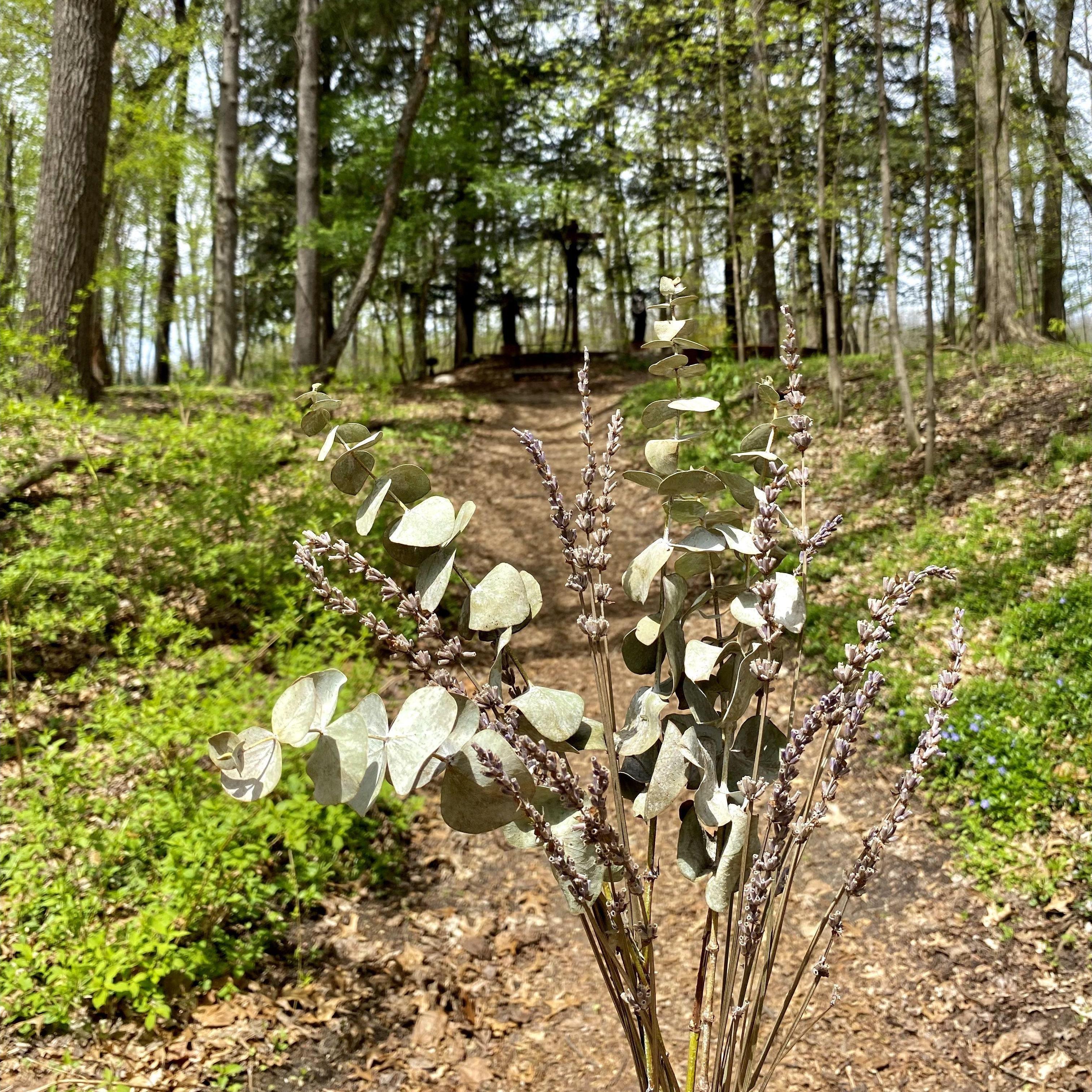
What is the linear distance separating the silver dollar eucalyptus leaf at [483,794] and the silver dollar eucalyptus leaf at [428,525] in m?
0.24

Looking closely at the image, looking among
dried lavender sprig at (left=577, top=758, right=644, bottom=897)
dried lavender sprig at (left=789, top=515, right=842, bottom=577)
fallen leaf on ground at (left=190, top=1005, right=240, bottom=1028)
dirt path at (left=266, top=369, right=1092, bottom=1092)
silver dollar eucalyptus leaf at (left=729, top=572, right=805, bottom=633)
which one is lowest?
dirt path at (left=266, top=369, right=1092, bottom=1092)

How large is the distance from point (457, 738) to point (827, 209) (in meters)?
7.85

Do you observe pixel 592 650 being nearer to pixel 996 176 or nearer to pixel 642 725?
pixel 642 725

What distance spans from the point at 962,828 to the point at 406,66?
17.1 metres

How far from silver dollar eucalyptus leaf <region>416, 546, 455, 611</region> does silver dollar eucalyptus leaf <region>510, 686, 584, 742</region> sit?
0.16 meters

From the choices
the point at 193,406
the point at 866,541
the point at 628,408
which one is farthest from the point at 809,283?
the point at 193,406

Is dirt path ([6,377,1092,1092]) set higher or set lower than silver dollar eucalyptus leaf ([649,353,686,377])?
lower

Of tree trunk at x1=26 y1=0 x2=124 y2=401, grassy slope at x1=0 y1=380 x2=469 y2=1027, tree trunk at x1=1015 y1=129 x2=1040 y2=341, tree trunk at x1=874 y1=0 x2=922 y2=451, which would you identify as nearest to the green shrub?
grassy slope at x1=0 y1=380 x2=469 y2=1027

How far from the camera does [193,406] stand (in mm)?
6551

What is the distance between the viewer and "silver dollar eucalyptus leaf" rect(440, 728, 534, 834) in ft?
3.00

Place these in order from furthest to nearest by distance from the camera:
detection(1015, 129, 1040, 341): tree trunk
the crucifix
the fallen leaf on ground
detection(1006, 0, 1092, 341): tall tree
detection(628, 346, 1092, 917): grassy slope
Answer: the crucifix, detection(1015, 129, 1040, 341): tree trunk, detection(1006, 0, 1092, 341): tall tree, detection(628, 346, 1092, 917): grassy slope, the fallen leaf on ground

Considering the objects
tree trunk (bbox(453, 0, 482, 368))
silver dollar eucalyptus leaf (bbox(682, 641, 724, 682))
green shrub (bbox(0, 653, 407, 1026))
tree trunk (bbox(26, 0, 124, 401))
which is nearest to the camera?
silver dollar eucalyptus leaf (bbox(682, 641, 724, 682))

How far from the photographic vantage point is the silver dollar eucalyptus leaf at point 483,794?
915 mm

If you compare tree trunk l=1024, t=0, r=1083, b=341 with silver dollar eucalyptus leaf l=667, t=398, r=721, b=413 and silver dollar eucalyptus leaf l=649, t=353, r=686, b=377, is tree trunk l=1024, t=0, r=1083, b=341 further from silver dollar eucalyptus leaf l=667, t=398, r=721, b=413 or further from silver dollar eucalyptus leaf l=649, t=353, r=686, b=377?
silver dollar eucalyptus leaf l=667, t=398, r=721, b=413
